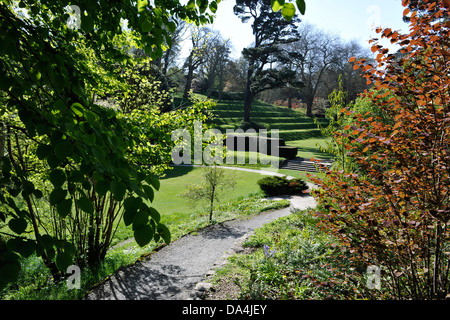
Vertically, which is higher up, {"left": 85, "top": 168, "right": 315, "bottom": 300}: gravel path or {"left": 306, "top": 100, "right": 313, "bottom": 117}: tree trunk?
{"left": 306, "top": 100, "right": 313, "bottom": 117}: tree trunk

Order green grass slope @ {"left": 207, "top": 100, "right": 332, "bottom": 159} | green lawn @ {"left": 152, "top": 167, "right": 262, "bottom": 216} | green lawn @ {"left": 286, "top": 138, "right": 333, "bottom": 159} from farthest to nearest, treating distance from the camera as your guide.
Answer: green grass slope @ {"left": 207, "top": 100, "right": 332, "bottom": 159} → green lawn @ {"left": 286, "top": 138, "right": 333, "bottom": 159} → green lawn @ {"left": 152, "top": 167, "right": 262, "bottom": 216}

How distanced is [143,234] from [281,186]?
12.6 metres

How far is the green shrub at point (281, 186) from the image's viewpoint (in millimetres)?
13258

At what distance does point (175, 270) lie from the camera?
19.0 ft

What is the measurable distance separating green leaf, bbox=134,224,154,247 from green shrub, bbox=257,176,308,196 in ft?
40.6

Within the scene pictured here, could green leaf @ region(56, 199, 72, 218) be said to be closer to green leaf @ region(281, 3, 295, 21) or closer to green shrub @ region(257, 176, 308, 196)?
green leaf @ region(281, 3, 295, 21)

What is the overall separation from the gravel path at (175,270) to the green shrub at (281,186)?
181 inches

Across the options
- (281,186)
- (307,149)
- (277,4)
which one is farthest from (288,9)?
(307,149)

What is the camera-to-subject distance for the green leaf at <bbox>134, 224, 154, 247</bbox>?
44.3 inches

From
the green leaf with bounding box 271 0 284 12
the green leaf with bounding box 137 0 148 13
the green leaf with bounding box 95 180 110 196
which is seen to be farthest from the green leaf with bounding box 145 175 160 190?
the green leaf with bounding box 137 0 148 13

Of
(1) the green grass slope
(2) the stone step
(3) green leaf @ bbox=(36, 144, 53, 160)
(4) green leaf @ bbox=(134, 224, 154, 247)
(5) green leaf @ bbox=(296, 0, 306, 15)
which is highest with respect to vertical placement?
(1) the green grass slope

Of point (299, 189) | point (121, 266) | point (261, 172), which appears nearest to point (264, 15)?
point (261, 172)

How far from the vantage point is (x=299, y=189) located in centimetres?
1343
